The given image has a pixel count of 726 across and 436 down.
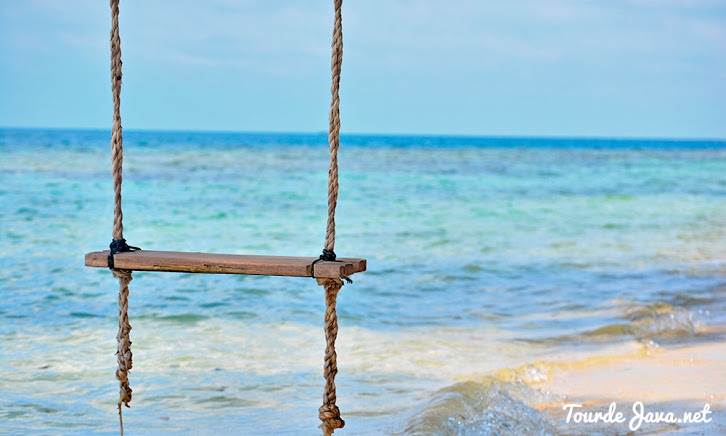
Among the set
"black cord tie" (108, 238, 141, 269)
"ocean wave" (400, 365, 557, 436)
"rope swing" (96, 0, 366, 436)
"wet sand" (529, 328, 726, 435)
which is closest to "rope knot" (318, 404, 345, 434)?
"rope swing" (96, 0, 366, 436)

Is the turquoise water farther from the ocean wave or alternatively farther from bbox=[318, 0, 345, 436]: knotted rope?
bbox=[318, 0, 345, 436]: knotted rope

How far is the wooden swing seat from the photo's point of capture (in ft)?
6.69

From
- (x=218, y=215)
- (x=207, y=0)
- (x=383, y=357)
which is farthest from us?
(x=207, y=0)

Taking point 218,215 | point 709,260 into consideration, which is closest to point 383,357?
point 709,260

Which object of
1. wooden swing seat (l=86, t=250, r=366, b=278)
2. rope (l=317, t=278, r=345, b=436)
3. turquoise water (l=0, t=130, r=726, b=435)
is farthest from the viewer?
turquoise water (l=0, t=130, r=726, b=435)

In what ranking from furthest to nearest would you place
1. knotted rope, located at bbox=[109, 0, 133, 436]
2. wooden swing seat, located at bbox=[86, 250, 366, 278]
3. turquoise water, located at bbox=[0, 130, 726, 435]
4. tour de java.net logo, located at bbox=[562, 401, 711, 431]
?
turquoise water, located at bbox=[0, 130, 726, 435] < tour de java.net logo, located at bbox=[562, 401, 711, 431] < knotted rope, located at bbox=[109, 0, 133, 436] < wooden swing seat, located at bbox=[86, 250, 366, 278]

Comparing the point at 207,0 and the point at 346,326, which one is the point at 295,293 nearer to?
the point at 346,326

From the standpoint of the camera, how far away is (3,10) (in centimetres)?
2116

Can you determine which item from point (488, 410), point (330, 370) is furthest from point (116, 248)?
point (488, 410)

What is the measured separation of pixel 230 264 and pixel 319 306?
12.0ft

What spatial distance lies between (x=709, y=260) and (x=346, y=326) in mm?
4581

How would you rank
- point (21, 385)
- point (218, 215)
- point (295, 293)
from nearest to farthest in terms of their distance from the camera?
1. point (21, 385)
2. point (295, 293)
3. point (218, 215)

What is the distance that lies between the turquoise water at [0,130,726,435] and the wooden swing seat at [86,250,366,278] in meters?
1.34

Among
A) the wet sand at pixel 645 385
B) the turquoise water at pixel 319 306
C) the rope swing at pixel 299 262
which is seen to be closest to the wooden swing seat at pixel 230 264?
the rope swing at pixel 299 262
